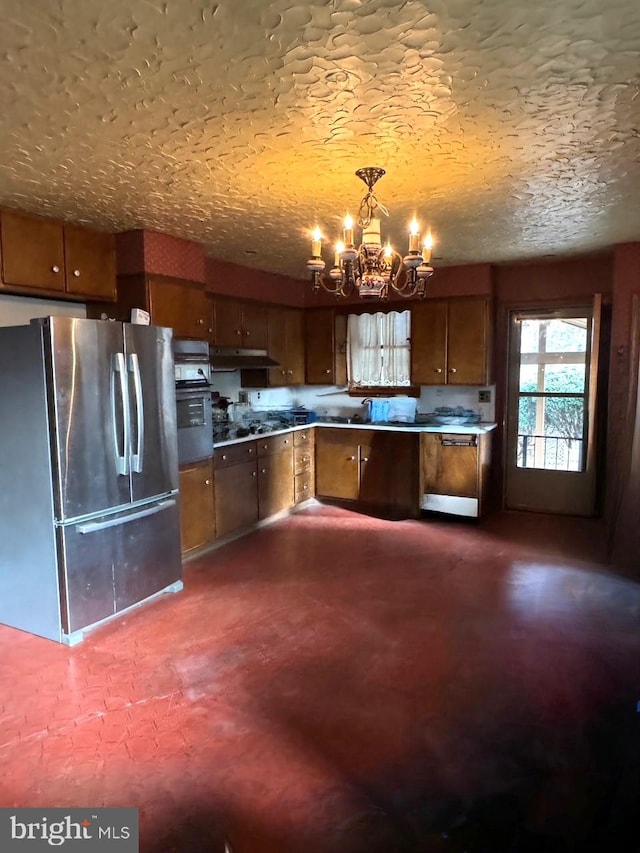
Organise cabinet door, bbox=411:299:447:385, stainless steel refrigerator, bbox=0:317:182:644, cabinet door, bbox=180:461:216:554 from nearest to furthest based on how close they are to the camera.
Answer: stainless steel refrigerator, bbox=0:317:182:644 → cabinet door, bbox=180:461:216:554 → cabinet door, bbox=411:299:447:385

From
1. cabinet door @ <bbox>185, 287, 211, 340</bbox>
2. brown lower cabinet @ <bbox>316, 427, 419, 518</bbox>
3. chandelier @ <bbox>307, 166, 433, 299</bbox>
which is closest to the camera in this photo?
chandelier @ <bbox>307, 166, 433, 299</bbox>

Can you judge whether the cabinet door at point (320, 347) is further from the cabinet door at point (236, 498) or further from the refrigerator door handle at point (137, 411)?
the refrigerator door handle at point (137, 411)

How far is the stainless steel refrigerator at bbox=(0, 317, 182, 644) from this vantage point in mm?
2967

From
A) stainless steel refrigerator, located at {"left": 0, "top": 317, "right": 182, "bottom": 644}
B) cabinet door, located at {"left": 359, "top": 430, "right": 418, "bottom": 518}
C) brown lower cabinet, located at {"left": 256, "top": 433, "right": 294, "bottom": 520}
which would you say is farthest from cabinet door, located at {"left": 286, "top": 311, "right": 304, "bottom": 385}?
stainless steel refrigerator, located at {"left": 0, "top": 317, "right": 182, "bottom": 644}

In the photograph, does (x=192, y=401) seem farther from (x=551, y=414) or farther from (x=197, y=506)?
(x=551, y=414)

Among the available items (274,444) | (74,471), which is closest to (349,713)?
(74,471)

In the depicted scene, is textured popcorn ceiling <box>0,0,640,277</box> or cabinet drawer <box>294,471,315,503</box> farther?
cabinet drawer <box>294,471,315,503</box>

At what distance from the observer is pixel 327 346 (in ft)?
19.9

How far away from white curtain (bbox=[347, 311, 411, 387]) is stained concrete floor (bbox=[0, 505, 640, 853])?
8.20 ft

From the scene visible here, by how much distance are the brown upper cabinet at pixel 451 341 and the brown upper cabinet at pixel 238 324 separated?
156 cm

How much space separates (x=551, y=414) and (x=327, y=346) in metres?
2.44

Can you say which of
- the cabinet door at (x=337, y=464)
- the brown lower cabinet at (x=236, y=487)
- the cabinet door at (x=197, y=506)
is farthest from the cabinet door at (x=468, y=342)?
the cabinet door at (x=197, y=506)

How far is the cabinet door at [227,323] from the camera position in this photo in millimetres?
4902

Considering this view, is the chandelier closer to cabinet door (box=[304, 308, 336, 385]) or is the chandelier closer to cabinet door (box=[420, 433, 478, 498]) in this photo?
cabinet door (box=[420, 433, 478, 498])
